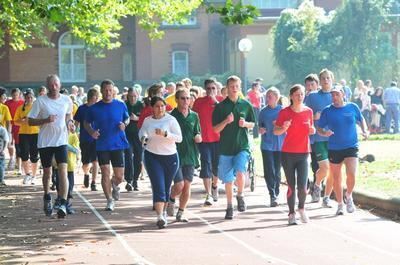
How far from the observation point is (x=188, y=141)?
15383 millimetres

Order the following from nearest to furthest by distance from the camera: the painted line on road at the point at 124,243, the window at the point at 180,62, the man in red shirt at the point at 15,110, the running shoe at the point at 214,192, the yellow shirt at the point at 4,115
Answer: the painted line on road at the point at 124,243 → the running shoe at the point at 214,192 → the yellow shirt at the point at 4,115 → the man in red shirt at the point at 15,110 → the window at the point at 180,62

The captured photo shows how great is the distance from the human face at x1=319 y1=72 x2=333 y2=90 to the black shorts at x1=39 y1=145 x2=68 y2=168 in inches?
165

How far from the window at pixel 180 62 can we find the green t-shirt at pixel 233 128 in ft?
149

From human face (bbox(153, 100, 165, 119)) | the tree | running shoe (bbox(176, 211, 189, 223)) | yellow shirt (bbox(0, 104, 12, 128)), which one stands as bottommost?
running shoe (bbox(176, 211, 189, 223))

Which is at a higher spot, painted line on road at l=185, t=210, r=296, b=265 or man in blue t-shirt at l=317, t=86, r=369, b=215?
Result: man in blue t-shirt at l=317, t=86, r=369, b=215

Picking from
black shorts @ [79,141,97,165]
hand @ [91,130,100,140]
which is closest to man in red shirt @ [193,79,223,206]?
hand @ [91,130,100,140]

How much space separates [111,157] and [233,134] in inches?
83.2

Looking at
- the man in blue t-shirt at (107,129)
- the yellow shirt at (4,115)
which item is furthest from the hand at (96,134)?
the yellow shirt at (4,115)

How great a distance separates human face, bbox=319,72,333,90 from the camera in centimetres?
1664

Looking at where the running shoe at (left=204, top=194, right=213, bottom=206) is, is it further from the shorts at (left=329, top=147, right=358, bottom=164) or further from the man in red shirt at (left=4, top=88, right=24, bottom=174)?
the man in red shirt at (left=4, top=88, right=24, bottom=174)

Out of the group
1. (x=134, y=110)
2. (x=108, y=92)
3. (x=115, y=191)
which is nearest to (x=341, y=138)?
(x=108, y=92)

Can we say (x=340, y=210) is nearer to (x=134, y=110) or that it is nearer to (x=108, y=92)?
(x=108, y=92)

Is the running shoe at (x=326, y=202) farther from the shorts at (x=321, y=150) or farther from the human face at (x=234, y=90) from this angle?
the human face at (x=234, y=90)

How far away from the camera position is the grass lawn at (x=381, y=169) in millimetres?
17425
